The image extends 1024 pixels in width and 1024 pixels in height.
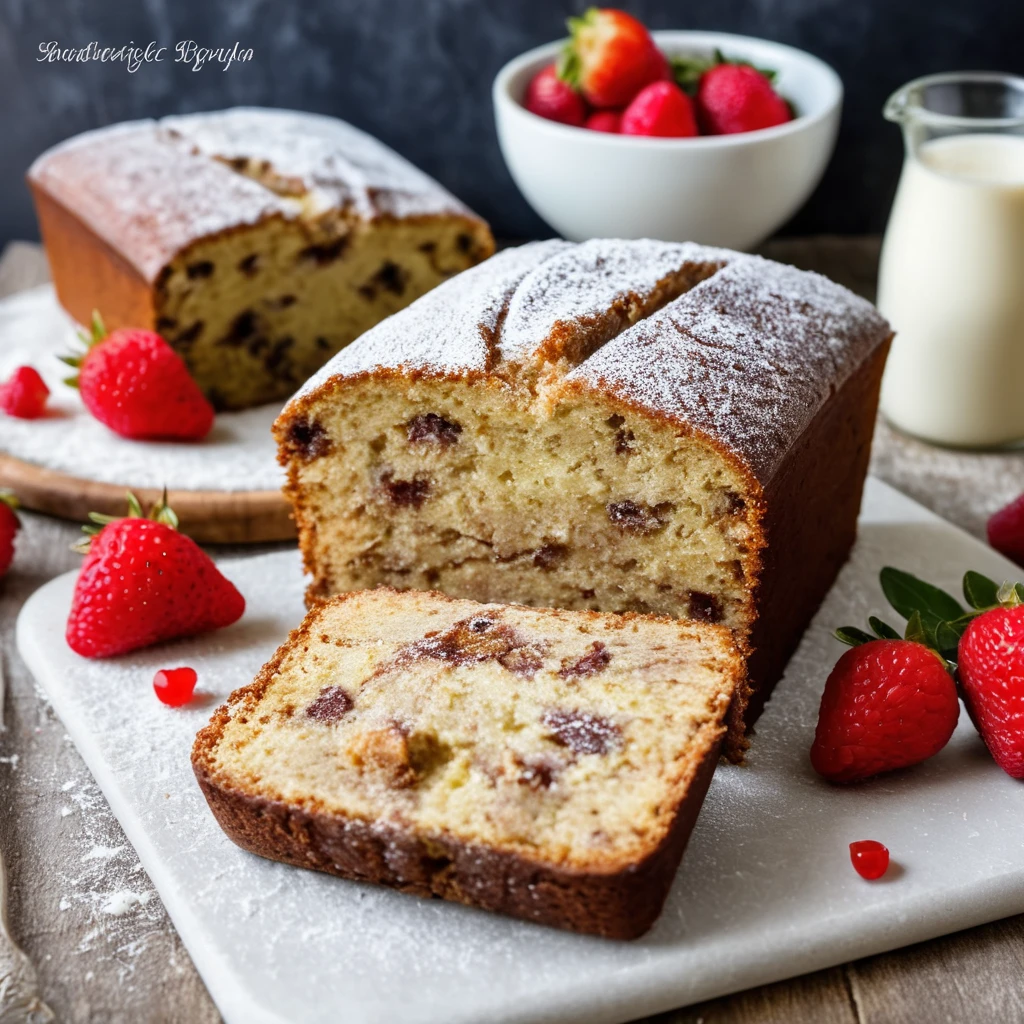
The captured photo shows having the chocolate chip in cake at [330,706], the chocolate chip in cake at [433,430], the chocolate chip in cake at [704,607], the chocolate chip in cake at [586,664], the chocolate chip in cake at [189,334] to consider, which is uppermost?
the chocolate chip in cake at [433,430]

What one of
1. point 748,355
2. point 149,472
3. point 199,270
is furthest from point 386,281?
point 748,355

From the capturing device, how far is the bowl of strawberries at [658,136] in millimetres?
3885

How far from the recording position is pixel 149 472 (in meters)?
3.49

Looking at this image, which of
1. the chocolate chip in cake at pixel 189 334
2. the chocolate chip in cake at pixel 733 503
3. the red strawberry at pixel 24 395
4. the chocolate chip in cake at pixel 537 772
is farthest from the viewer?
the chocolate chip in cake at pixel 189 334

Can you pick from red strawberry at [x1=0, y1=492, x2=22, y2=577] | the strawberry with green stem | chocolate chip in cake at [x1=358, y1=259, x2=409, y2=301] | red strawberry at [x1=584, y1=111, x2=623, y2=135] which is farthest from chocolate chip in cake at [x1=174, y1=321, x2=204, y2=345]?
the strawberry with green stem

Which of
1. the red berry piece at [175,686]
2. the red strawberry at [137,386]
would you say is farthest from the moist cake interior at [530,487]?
the red strawberry at [137,386]

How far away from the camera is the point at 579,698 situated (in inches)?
88.5

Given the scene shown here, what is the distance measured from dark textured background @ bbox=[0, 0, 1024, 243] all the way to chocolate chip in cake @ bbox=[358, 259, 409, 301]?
1.02m

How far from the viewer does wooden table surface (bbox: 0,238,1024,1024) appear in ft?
6.64

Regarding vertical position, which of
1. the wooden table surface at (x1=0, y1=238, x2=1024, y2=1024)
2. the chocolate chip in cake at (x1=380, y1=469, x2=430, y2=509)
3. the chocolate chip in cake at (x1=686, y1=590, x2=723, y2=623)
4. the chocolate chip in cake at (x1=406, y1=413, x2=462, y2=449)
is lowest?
the wooden table surface at (x1=0, y1=238, x2=1024, y2=1024)

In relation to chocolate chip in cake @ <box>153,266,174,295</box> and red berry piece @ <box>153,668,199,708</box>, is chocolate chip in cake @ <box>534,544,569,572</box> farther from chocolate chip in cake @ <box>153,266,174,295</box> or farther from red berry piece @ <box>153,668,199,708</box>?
chocolate chip in cake @ <box>153,266,174,295</box>

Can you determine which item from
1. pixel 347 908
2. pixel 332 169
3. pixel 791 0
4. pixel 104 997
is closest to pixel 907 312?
pixel 791 0

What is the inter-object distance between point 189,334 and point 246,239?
33cm

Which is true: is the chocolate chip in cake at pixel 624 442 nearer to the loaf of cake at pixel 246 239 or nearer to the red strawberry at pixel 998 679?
the red strawberry at pixel 998 679
